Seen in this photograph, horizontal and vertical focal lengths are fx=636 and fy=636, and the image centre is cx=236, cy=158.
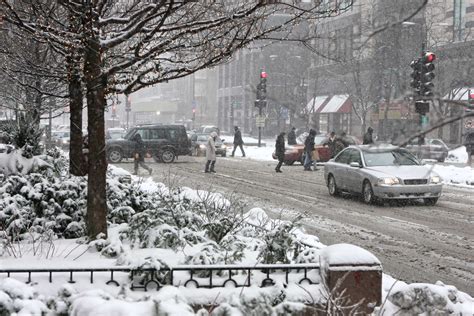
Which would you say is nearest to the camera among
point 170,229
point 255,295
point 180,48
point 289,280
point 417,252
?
point 255,295

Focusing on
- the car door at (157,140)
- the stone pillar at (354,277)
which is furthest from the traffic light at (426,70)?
the car door at (157,140)

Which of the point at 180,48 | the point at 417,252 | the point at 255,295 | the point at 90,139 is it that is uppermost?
the point at 180,48

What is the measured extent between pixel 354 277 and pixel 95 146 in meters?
3.08

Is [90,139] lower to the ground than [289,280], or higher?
higher

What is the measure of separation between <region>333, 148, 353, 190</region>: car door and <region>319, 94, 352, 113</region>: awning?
36.6m

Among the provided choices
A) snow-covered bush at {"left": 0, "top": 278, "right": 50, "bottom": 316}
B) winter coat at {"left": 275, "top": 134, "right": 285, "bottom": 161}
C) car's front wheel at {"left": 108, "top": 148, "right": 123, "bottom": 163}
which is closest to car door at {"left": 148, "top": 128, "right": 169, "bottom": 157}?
car's front wheel at {"left": 108, "top": 148, "right": 123, "bottom": 163}

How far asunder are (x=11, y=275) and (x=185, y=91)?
107 m

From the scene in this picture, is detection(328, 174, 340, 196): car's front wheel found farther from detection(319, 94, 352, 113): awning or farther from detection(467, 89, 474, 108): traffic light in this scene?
detection(319, 94, 352, 113): awning

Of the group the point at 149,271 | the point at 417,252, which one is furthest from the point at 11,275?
the point at 417,252

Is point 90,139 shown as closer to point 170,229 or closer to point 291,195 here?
point 170,229

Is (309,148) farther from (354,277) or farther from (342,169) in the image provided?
(354,277)

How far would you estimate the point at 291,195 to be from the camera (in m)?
18.2

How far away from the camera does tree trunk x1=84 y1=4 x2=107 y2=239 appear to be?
22.0 ft

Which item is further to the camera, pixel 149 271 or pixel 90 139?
pixel 90 139
